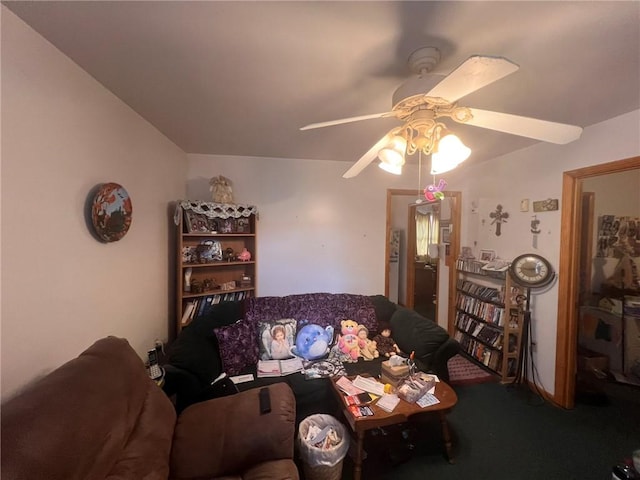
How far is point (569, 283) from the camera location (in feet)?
7.37

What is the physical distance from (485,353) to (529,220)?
1.48 metres

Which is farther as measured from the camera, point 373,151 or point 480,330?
point 480,330

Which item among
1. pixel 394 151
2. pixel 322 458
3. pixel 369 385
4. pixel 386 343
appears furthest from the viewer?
pixel 386 343

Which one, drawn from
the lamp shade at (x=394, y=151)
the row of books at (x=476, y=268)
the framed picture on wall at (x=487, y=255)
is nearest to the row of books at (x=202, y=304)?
the lamp shade at (x=394, y=151)

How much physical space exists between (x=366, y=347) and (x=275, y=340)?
801mm

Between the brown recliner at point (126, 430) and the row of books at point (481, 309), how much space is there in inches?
94.0

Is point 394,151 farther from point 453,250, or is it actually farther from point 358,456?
point 453,250

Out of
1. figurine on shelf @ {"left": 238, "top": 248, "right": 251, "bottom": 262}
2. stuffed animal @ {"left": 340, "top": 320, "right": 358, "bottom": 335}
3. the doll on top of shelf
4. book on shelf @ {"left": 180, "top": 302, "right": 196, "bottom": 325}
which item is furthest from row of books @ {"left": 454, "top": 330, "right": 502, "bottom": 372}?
book on shelf @ {"left": 180, "top": 302, "right": 196, "bottom": 325}

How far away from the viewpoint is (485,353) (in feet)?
9.62

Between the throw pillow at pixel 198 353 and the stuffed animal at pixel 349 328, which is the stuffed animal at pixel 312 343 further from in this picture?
the throw pillow at pixel 198 353

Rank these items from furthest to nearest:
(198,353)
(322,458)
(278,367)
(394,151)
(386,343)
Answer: (386,343) → (278,367) → (198,353) → (322,458) → (394,151)

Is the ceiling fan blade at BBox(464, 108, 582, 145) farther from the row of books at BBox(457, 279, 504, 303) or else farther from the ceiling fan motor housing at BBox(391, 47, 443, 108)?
the row of books at BBox(457, 279, 504, 303)

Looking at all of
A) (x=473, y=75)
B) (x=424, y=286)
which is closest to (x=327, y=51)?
(x=473, y=75)

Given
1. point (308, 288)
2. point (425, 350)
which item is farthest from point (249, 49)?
point (308, 288)
